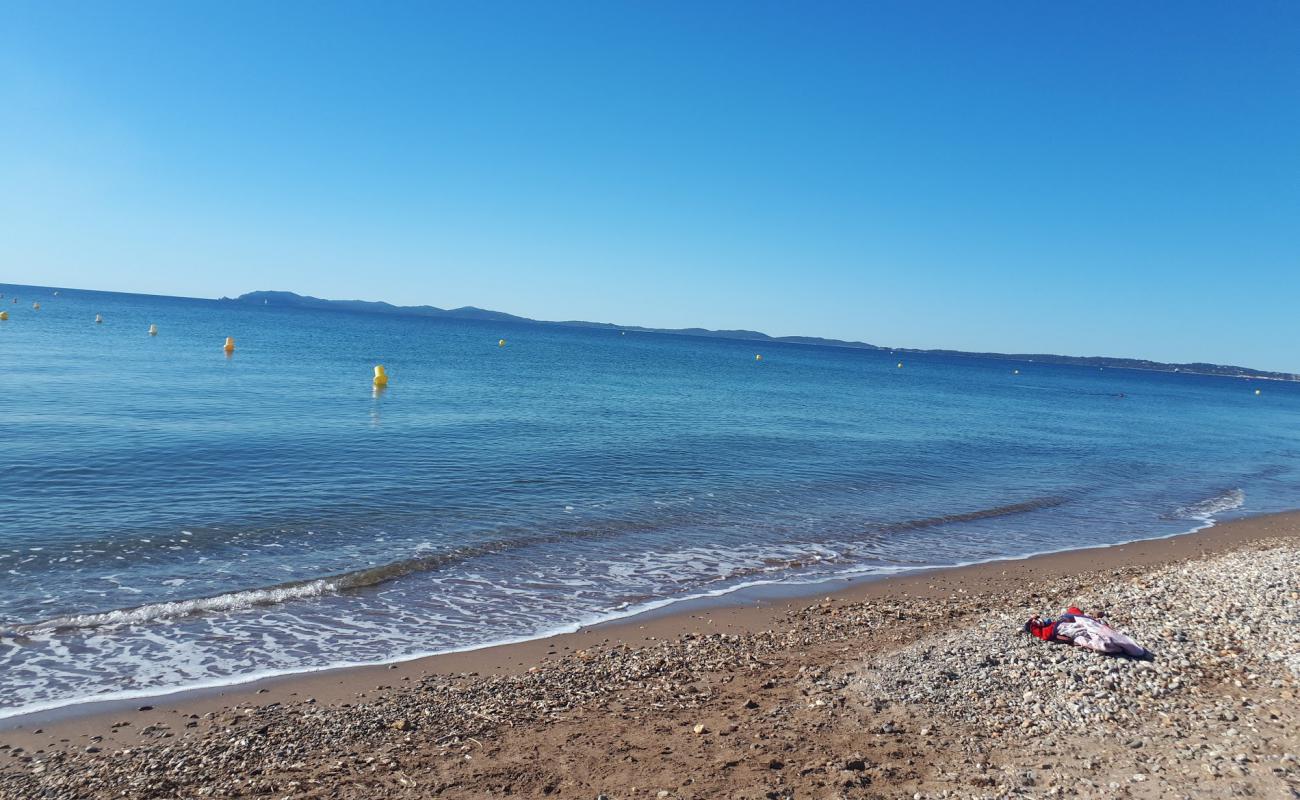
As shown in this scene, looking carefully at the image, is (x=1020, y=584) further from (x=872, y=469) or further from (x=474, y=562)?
(x=872, y=469)

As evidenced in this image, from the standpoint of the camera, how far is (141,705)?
8.75 m

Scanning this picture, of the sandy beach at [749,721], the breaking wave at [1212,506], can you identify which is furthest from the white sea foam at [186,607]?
the breaking wave at [1212,506]

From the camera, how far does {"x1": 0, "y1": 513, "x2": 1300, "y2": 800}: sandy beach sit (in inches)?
269

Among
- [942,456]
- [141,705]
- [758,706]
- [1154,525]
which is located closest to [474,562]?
[141,705]

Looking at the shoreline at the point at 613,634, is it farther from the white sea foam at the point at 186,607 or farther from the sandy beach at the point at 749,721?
the white sea foam at the point at 186,607

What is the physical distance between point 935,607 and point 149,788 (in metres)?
11.2

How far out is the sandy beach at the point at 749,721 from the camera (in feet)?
22.4

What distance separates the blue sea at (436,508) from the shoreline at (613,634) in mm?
335

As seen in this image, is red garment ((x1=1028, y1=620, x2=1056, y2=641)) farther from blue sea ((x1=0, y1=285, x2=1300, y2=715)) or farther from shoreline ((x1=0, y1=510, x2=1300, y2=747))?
blue sea ((x1=0, y1=285, x2=1300, y2=715))

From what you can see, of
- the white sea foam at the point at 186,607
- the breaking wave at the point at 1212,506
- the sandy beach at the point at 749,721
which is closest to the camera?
the sandy beach at the point at 749,721

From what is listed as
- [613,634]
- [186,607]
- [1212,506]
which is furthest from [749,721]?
[1212,506]

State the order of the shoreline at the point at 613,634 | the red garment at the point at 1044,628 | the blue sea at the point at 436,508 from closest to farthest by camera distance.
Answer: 1. the shoreline at the point at 613,634
2. the red garment at the point at 1044,628
3. the blue sea at the point at 436,508

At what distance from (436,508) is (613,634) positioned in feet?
26.3

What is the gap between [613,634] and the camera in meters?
11.5
